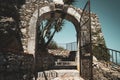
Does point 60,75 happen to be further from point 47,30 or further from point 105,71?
point 47,30

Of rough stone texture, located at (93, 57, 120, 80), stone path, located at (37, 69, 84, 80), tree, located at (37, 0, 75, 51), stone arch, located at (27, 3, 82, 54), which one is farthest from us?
tree, located at (37, 0, 75, 51)

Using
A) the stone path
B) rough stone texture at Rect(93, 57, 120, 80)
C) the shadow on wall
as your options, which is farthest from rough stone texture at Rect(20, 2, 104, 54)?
rough stone texture at Rect(93, 57, 120, 80)

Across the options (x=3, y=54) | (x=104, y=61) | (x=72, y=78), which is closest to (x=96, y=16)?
(x=104, y=61)

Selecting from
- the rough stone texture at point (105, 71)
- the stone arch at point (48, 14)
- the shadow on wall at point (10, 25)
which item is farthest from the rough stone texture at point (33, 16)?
the rough stone texture at point (105, 71)

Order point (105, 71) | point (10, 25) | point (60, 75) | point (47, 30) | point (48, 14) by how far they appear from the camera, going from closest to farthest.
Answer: point (105, 71), point (10, 25), point (60, 75), point (48, 14), point (47, 30)

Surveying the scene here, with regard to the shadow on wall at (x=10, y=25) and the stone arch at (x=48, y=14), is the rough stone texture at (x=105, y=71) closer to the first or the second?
the stone arch at (x=48, y=14)

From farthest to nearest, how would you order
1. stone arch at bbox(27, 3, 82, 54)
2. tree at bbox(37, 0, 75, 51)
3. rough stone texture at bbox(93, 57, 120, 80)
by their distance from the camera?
tree at bbox(37, 0, 75, 51), stone arch at bbox(27, 3, 82, 54), rough stone texture at bbox(93, 57, 120, 80)

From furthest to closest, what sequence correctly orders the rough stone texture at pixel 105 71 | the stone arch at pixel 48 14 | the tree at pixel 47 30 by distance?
the tree at pixel 47 30 < the stone arch at pixel 48 14 < the rough stone texture at pixel 105 71

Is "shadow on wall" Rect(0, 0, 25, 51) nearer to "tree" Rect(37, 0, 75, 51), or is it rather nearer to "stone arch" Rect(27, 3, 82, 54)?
"stone arch" Rect(27, 3, 82, 54)

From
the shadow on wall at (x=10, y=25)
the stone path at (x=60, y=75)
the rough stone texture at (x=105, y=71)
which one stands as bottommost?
the stone path at (x=60, y=75)

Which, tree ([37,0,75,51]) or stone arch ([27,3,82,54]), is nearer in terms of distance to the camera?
stone arch ([27,3,82,54])

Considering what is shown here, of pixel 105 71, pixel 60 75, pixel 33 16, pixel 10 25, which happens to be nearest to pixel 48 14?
pixel 33 16

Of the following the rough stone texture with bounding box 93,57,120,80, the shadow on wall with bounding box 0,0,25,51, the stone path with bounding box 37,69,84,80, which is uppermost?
the shadow on wall with bounding box 0,0,25,51

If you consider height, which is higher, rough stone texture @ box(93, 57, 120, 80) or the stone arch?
the stone arch
